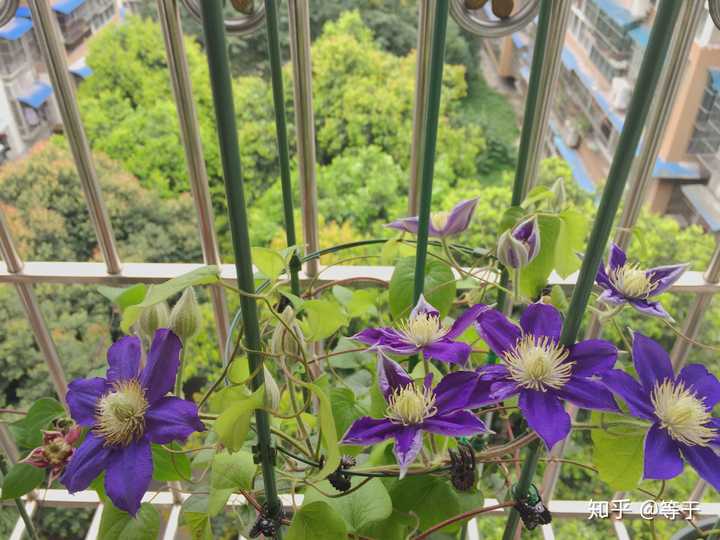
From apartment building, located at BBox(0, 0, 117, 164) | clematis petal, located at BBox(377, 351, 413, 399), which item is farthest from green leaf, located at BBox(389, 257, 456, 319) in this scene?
apartment building, located at BBox(0, 0, 117, 164)

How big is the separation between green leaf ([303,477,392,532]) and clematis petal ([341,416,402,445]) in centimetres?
8

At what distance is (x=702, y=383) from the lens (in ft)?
1.66

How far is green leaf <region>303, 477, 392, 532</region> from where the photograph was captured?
1.72 feet

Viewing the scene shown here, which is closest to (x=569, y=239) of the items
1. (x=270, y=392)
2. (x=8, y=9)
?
(x=270, y=392)

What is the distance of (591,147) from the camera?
7.14 metres

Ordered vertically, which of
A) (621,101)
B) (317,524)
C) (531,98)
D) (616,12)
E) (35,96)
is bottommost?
(317,524)

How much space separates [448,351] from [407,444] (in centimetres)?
9

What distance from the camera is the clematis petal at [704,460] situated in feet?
1.51

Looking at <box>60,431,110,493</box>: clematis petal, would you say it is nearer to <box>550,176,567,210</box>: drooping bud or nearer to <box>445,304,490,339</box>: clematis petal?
<box>445,304,490,339</box>: clematis petal

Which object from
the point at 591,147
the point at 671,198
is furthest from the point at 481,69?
the point at 671,198

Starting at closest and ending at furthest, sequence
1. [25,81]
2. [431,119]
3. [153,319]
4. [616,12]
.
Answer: [431,119] → [153,319] → [25,81] → [616,12]

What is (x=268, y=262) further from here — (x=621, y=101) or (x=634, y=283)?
(x=621, y=101)

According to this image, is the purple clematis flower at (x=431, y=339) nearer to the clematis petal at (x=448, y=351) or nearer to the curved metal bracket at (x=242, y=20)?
the clematis petal at (x=448, y=351)

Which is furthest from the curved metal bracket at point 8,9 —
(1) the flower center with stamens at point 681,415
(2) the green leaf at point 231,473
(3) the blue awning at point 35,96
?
(3) the blue awning at point 35,96
